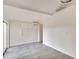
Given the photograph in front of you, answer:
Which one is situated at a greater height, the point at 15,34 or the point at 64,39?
the point at 15,34

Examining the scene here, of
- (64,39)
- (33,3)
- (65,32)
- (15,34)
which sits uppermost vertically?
(33,3)

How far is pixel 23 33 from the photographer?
552 centimetres

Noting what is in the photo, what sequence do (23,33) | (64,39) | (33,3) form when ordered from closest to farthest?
(33,3) → (64,39) → (23,33)

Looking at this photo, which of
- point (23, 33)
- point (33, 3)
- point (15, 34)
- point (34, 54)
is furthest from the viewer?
point (23, 33)

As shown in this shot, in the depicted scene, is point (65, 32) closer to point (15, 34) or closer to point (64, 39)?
point (64, 39)

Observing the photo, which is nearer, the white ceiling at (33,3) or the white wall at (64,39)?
the white ceiling at (33,3)

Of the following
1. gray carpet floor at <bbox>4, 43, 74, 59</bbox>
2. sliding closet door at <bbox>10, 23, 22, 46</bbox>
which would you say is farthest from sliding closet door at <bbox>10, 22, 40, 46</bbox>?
gray carpet floor at <bbox>4, 43, 74, 59</bbox>

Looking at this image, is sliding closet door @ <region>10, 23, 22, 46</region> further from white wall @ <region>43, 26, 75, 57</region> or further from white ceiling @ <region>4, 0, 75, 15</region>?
white wall @ <region>43, 26, 75, 57</region>

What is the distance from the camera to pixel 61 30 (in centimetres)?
372

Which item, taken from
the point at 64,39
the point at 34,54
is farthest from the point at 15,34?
the point at 64,39

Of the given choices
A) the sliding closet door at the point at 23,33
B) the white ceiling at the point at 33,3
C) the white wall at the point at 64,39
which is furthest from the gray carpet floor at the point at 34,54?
the white ceiling at the point at 33,3

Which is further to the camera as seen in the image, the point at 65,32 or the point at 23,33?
the point at 23,33

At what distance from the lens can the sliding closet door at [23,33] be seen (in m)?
4.90

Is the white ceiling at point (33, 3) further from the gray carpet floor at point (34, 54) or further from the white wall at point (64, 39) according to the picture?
the gray carpet floor at point (34, 54)
